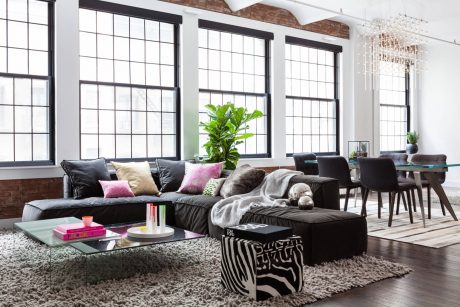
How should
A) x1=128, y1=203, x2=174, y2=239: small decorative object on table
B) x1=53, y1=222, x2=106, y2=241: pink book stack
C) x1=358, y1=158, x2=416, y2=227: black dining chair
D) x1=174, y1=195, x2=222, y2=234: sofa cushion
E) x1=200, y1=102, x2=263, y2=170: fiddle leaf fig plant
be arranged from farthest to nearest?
x1=200, y1=102, x2=263, y2=170: fiddle leaf fig plant, x1=358, y1=158, x2=416, y2=227: black dining chair, x1=174, y1=195, x2=222, y2=234: sofa cushion, x1=128, y1=203, x2=174, y2=239: small decorative object on table, x1=53, y1=222, x2=106, y2=241: pink book stack

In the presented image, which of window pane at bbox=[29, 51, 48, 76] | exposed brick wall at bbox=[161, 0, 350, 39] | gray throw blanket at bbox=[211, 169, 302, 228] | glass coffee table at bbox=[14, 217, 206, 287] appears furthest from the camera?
exposed brick wall at bbox=[161, 0, 350, 39]

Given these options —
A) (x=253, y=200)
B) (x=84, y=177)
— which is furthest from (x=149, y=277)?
(x=84, y=177)

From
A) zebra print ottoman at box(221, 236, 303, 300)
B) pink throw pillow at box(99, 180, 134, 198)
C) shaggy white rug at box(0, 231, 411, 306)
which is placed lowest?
shaggy white rug at box(0, 231, 411, 306)

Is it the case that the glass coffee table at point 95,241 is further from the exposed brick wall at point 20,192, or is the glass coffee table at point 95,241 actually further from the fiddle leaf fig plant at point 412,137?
the fiddle leaf fig plant at point 412,137

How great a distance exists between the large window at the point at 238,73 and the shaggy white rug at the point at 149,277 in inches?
141

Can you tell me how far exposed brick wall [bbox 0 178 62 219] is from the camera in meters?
5.74

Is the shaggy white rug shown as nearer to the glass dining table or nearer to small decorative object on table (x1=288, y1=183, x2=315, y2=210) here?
small decorative object on table (x1=288, y1=183, x2=315, y2=210)

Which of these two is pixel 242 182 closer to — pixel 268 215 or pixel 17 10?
pixel 268 215

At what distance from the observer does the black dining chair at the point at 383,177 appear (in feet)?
18.7

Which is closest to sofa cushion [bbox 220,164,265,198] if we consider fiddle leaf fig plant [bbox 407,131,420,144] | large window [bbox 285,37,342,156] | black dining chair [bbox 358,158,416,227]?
black dining chair [bbox 358,158,416,227]

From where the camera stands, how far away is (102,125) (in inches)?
261

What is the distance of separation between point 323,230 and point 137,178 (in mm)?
2817

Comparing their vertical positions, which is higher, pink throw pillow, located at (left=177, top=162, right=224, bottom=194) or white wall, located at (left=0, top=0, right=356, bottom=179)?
white wall, located at (left=0, top=0, right=356, bottom=179)

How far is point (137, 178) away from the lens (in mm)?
5836
